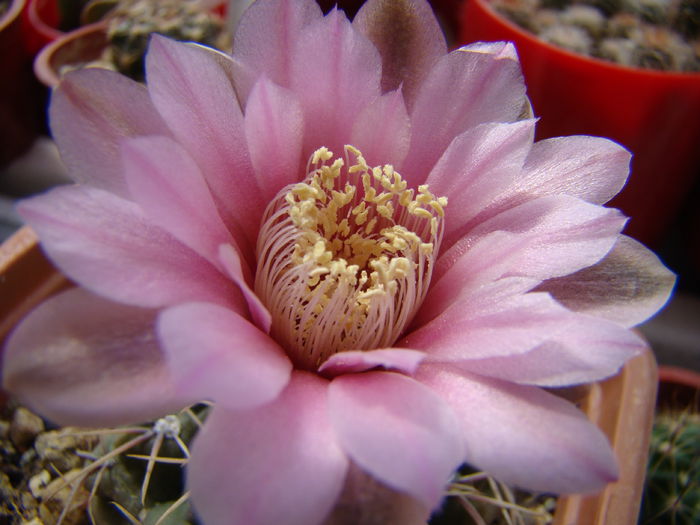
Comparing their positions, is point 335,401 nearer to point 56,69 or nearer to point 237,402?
point 237,402

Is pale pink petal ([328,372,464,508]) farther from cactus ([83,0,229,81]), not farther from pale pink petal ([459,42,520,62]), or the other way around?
cactus ([83,0,229,81])

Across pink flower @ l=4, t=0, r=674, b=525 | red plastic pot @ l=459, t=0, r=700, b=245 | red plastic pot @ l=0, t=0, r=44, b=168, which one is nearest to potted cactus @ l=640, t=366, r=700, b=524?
red plastic pot @ l=459, t=0, r=700, b=245

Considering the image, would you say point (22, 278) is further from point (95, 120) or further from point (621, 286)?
point (621, 286)

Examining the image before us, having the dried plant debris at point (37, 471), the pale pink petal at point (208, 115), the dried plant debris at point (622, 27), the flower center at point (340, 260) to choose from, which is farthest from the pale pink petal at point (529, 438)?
the dried plant debris at point (622, 27)

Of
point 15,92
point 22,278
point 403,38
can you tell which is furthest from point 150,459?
point 15,92

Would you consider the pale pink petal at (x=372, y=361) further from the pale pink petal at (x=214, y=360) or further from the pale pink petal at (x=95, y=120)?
the pale pink petal at (x=95, y=120)

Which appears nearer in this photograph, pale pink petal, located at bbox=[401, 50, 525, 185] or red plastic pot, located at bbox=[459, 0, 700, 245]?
pale pink petal, located at bbox=[401, 50, 525, 185]
